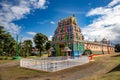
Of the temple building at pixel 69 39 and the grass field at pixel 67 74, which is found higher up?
the temple building at pixel 69 39

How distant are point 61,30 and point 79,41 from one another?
8.39 metres

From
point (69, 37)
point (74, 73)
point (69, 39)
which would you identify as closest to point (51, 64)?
point (74, 73)

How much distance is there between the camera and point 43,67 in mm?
19625

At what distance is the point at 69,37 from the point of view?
148ft

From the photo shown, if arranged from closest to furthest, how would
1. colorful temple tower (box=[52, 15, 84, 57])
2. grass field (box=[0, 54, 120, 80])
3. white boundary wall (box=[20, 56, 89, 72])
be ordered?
1. grass field (box=[0, 54, 120, 80])
2. white boundary wall (box=[20, 56, 89, 72])
3. colorful temple tower (box=[52, 15, 84, 57])

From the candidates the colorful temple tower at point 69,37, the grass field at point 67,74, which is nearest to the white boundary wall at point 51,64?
the grass field at point 67,74

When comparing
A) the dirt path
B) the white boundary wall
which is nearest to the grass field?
the dirt path

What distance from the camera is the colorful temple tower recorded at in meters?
44.0

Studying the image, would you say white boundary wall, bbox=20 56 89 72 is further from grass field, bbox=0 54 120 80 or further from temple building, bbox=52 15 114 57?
temple building, bbox=52 15 114 57

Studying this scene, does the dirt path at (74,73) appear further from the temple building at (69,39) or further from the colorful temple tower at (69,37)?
the colorful temple tower at (69,37)

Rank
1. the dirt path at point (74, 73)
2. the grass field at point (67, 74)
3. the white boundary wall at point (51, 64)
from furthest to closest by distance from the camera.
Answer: the white boundary wall at point (51, 64) < the dirt path at point (74, 73) < the grass field at point (67, 74)

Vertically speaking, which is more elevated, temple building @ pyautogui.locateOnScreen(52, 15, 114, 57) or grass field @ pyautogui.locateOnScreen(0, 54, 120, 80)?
temple building @ pyautogui.locateOnScreen(52, 15, 114, 57)

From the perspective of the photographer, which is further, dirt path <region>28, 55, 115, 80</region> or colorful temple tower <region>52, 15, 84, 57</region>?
colorful temple tower <region>52, 15, 84, 57</region>

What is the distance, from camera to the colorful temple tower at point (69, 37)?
44.0 meters
